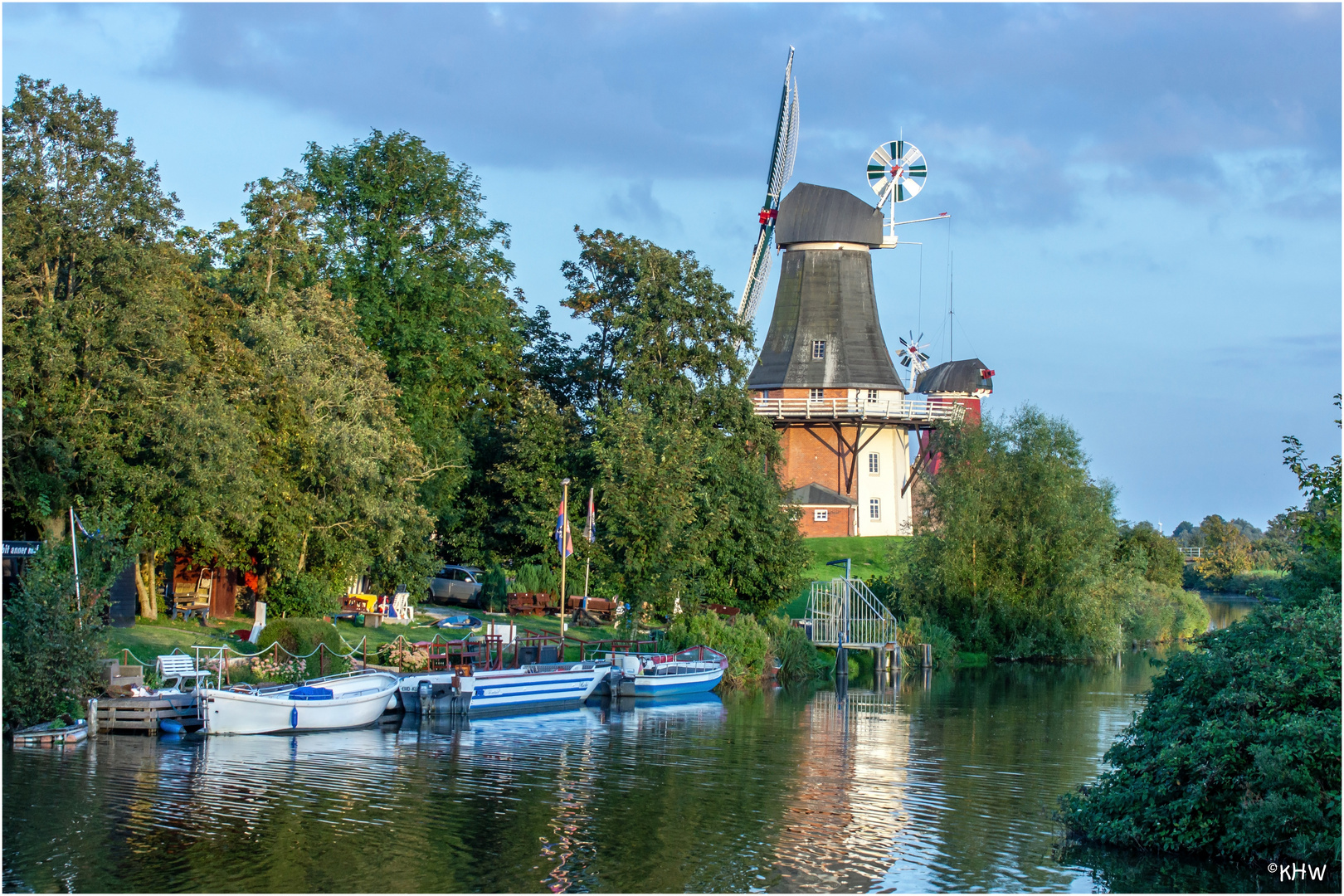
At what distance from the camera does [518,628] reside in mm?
38844

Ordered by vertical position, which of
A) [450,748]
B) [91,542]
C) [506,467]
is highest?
[506,467]

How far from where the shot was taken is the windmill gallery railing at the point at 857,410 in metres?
60.5

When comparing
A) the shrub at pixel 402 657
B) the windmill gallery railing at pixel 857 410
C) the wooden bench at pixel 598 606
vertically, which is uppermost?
the windmill gallery railing at pixel 857 410

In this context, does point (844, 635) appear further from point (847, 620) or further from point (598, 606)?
point (598, 606)

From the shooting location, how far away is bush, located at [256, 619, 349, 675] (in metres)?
28.3

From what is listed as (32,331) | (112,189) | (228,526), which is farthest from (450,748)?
(112,189)

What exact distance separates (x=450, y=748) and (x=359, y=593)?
19295 mm

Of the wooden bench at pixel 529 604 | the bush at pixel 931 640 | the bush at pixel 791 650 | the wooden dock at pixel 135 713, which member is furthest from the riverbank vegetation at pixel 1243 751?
the wooden bench at pixel 529 604

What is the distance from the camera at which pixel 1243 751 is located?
1377cm

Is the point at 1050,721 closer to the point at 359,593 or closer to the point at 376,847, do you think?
the point at 376,847

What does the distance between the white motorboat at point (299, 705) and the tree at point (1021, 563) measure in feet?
79.7

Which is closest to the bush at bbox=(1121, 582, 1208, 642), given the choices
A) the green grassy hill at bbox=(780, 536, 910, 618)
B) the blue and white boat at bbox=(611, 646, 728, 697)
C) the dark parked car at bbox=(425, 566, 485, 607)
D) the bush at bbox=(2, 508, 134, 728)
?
the green grassy hill at bbox=(780, 536, 910, 618)

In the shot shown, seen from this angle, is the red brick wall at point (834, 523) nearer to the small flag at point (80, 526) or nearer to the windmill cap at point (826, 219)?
the windmill cap at point (826, 219)

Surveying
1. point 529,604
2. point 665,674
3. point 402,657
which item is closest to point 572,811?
point 402,657
